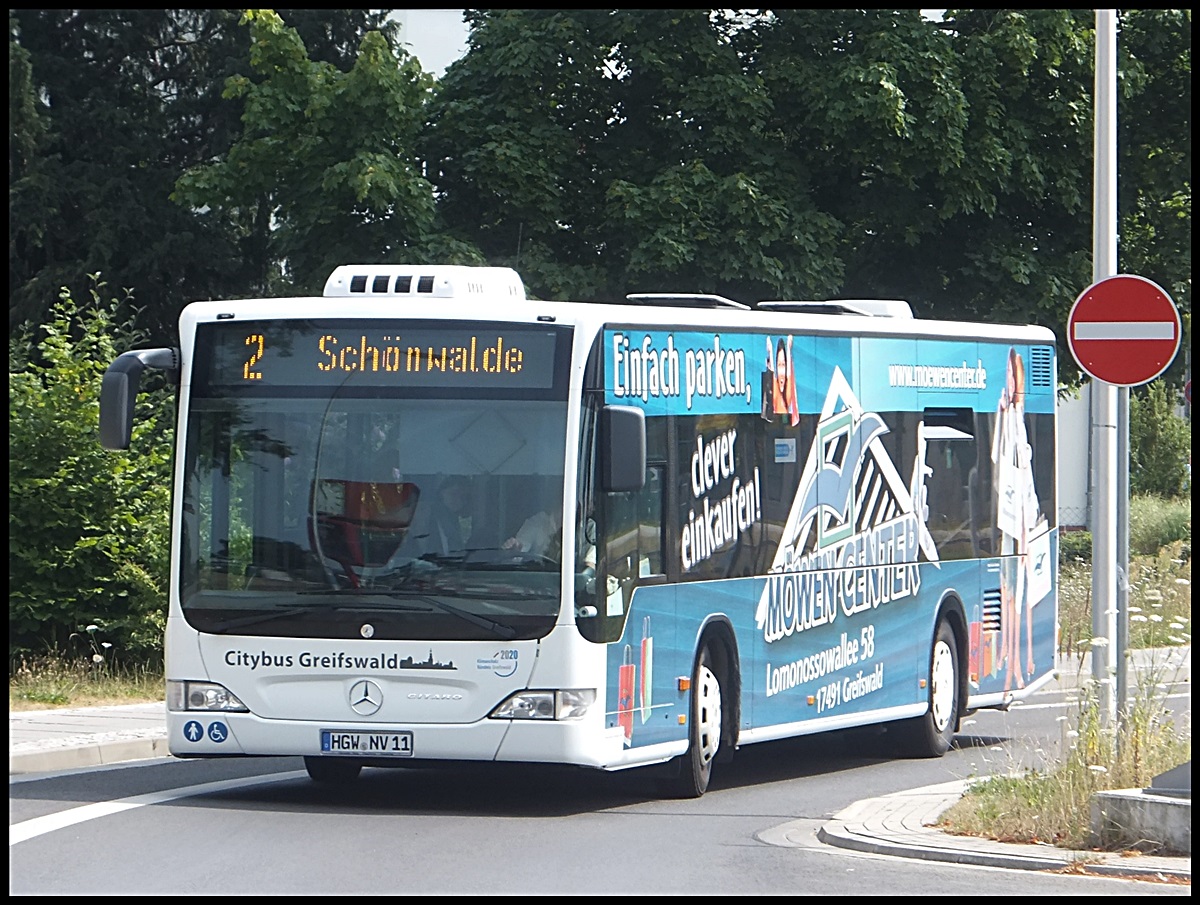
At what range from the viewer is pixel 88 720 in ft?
56.0

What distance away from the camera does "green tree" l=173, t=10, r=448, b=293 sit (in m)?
27.4

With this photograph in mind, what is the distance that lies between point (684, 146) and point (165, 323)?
11802 mm

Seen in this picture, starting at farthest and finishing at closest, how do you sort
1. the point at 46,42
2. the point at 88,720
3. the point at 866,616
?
the point at 46,42, the point at 88,720, the point at 866,616

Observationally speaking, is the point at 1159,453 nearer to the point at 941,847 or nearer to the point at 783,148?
the point at 783,148

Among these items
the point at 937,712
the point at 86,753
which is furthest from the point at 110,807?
the point at 937,712

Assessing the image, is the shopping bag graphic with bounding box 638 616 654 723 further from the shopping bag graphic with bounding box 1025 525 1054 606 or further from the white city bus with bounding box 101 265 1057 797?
the shopping bag graphic with bounding box 1025 525 1054 606

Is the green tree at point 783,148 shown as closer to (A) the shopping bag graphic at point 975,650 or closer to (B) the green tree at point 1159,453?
(A) the shopping bag graphic at point 975,650

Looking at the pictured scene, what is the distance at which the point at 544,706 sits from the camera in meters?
12.1

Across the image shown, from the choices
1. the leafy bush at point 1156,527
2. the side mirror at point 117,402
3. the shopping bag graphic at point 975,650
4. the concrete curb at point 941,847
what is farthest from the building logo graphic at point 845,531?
the leafy bush at point 1156,527

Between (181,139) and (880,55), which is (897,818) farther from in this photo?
(181,139)

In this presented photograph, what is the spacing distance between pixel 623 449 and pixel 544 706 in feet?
4.84

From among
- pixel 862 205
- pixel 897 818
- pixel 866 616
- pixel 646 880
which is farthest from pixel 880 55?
pixel 646 880

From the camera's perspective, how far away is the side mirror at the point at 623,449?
1213cm

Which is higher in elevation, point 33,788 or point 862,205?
point 862,205
